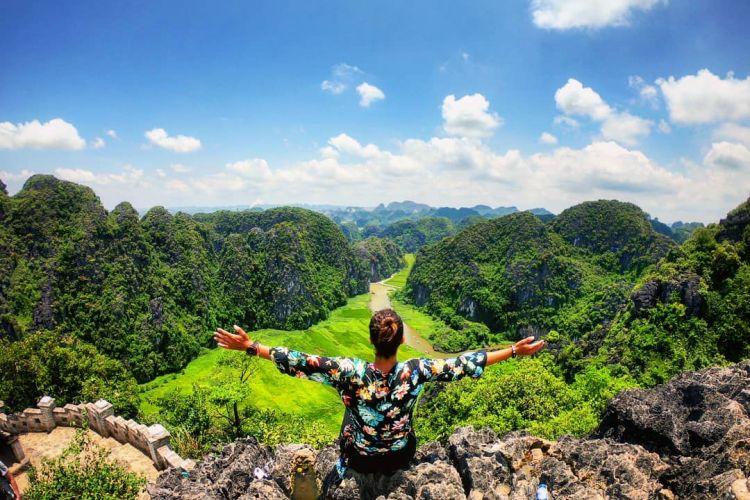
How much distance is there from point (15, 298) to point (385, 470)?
296 ft

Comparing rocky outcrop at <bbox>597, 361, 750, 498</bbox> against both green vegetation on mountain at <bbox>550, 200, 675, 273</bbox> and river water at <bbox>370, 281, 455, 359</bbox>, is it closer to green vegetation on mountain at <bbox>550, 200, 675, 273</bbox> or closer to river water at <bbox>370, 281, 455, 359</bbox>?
river water at <bbox>370, 281, 455, 359</bbox>

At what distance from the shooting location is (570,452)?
7.84 meters

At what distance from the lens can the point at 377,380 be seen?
487 cm

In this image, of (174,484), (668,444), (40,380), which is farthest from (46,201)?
(668,444)

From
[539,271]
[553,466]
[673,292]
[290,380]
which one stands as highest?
[553,466]

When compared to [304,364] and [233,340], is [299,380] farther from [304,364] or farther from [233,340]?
[304,364]

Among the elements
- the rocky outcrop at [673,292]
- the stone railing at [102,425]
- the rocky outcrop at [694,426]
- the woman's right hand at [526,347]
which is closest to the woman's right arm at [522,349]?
the woman's right hand at [526,347]

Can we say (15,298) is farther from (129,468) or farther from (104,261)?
(129,468)

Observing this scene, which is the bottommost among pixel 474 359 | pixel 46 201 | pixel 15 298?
pixel 15 298

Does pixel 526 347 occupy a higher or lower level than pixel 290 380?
higher

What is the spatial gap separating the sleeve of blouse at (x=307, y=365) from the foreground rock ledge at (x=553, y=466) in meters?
1.95

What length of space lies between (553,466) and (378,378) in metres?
4.42

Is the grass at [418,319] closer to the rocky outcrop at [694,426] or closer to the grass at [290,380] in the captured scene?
the grass at [290,380]

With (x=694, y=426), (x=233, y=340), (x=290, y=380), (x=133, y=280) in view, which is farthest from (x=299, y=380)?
(x=233, y=340)
